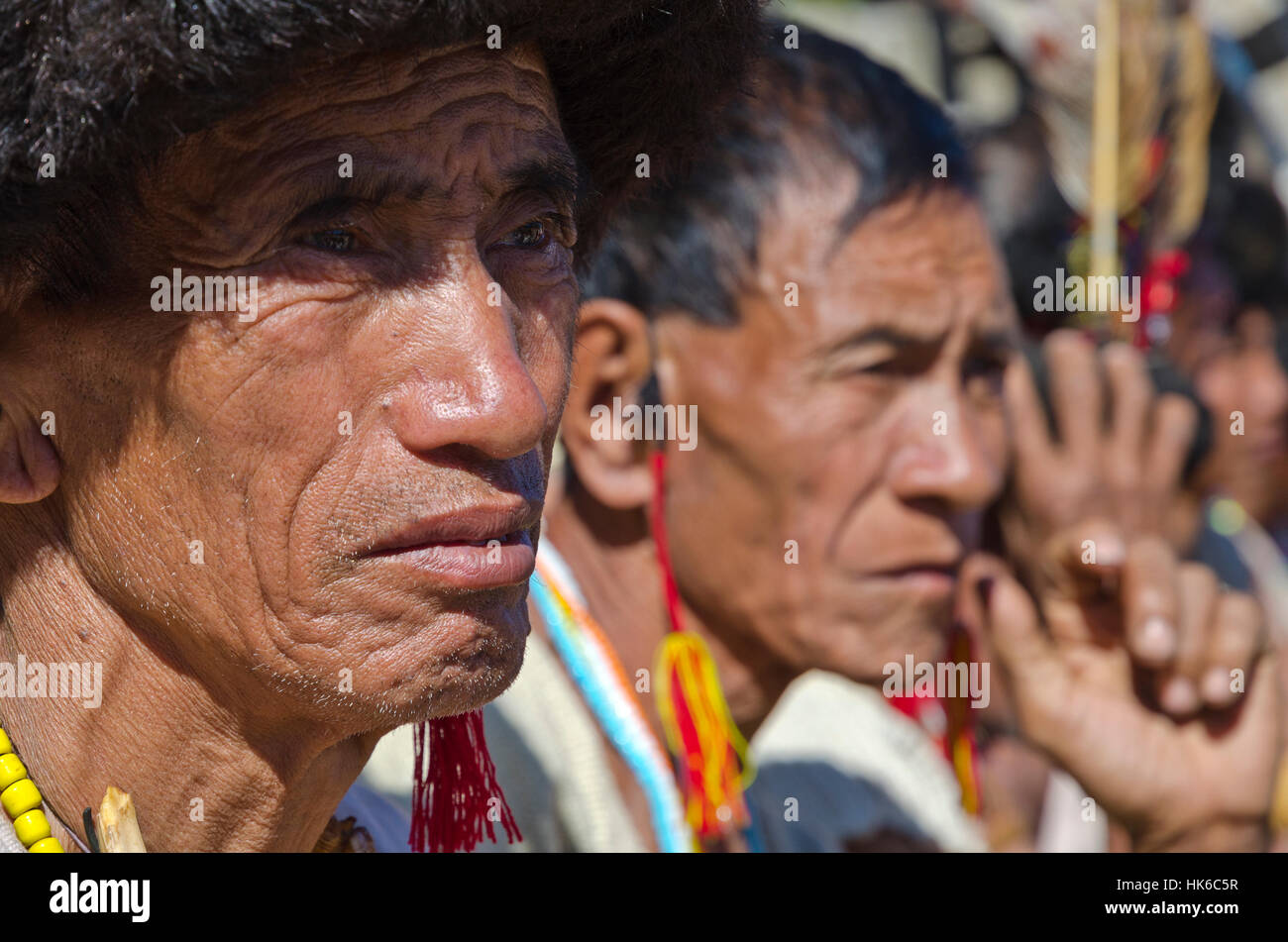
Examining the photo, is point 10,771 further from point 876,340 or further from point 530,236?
point 876,340

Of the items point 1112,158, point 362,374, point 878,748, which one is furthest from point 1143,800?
point 362,374

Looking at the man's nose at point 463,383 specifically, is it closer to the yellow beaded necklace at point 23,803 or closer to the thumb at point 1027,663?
the yellow beaded necklace at point 23,803

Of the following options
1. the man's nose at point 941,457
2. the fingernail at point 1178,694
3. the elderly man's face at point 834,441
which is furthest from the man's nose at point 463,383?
the fingernail at point 1178,694

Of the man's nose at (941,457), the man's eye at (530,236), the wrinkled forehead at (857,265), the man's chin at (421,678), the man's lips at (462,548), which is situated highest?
the wrinkled forehead at (857,265)

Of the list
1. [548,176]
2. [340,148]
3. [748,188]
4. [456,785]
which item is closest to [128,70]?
[340,148]

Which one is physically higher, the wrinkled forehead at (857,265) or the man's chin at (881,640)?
the wrinkled forehead at (857,265)

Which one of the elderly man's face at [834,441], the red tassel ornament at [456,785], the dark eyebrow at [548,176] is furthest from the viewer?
the elderly man's face at [834,441]

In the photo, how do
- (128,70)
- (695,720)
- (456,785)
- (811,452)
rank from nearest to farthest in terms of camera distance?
1. (128,70)
2. (456,785)
3. (695,720)
4. (811,452)
